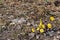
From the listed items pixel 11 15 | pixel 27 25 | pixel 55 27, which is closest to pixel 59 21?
pixel 55 27

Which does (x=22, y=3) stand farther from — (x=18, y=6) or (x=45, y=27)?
(x=45, y=27)

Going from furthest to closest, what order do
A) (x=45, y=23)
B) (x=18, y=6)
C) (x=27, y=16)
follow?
(x=18, y=6), (x=27, y=16), (x=45, y=23)

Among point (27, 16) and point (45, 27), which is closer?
point (45, 27)

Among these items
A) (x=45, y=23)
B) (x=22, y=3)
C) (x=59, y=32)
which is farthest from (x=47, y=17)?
(x=22, y=3)

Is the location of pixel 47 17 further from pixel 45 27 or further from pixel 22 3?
pixel 22 3

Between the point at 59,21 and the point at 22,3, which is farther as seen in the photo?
the point at 22,3

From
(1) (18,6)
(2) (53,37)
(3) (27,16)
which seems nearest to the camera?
(2) (53,37)
